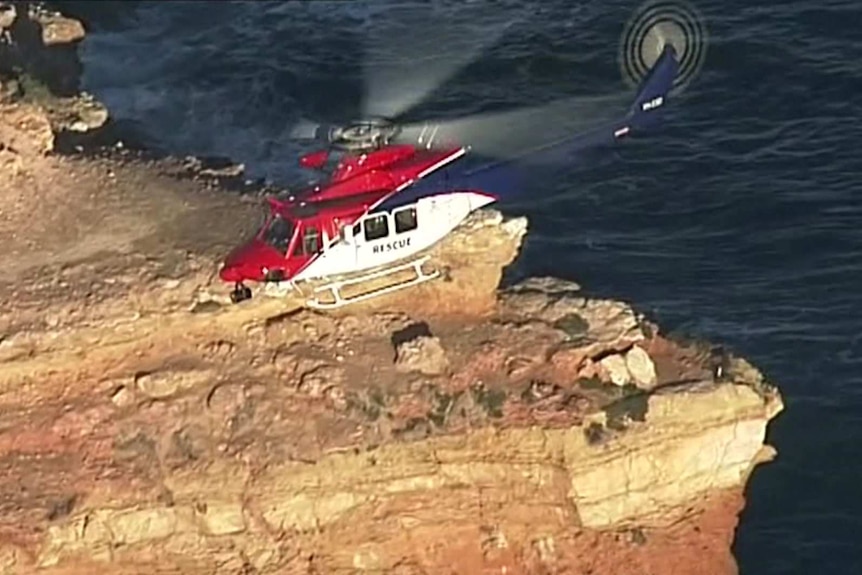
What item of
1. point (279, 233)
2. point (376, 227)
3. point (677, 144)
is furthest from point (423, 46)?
point (279, 233)

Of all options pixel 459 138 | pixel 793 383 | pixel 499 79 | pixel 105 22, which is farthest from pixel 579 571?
pixel 105 22

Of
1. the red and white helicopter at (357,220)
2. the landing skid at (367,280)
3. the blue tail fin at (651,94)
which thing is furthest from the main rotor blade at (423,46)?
the red and white helicopter at (357,220)

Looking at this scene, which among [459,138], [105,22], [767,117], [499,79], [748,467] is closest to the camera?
[748,467]

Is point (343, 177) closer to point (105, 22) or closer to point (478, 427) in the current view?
point (478, 427)

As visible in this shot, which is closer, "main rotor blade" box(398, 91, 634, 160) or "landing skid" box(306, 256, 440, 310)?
"landing skid" box(306, 256, 440, 310)

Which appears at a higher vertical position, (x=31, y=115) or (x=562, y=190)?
(x=31, y=115)

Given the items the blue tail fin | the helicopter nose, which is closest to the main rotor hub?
the helicopter nose

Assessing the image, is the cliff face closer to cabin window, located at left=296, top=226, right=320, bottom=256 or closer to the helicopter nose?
the helicopter nose
